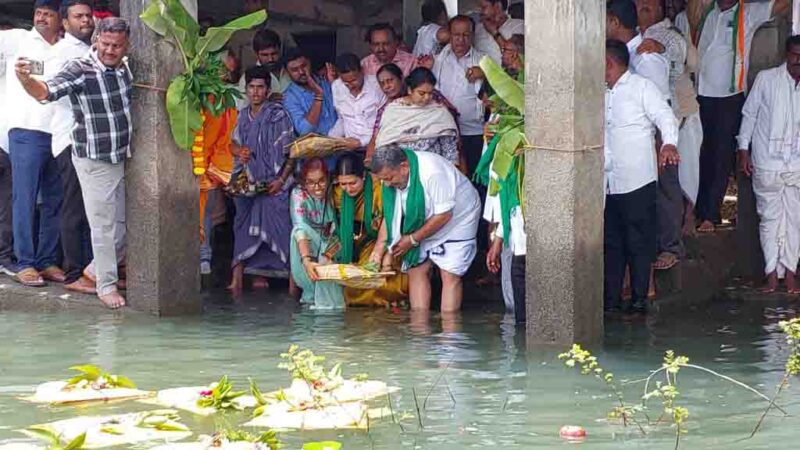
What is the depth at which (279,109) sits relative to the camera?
33.8 feet

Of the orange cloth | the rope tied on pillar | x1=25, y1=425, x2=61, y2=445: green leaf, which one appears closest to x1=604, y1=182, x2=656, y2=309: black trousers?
the rope tied on pillar

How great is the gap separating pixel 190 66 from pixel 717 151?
13.3ft

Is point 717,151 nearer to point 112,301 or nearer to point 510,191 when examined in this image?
point 510,191

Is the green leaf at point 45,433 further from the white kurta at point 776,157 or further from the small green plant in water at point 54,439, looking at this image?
the white kurta at point 776,157

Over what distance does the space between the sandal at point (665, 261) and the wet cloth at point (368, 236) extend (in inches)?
65.8

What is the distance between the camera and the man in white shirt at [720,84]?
1044 cm

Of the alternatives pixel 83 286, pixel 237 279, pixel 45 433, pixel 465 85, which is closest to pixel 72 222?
pixel 83 286

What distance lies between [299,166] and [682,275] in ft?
8.98

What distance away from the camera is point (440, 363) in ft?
24.8

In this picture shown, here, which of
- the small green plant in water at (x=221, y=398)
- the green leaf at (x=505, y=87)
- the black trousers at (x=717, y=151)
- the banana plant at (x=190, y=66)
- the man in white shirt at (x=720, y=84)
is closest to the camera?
the small green plant in water at (x=221, y=398)

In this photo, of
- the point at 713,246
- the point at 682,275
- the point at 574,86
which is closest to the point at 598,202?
the point at 574,86

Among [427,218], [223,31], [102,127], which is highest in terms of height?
[223,31]

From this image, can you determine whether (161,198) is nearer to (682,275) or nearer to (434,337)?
(434,337)

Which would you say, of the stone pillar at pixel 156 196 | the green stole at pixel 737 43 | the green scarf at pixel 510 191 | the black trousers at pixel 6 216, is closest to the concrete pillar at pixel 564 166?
the green scarf at pixel 510 191
